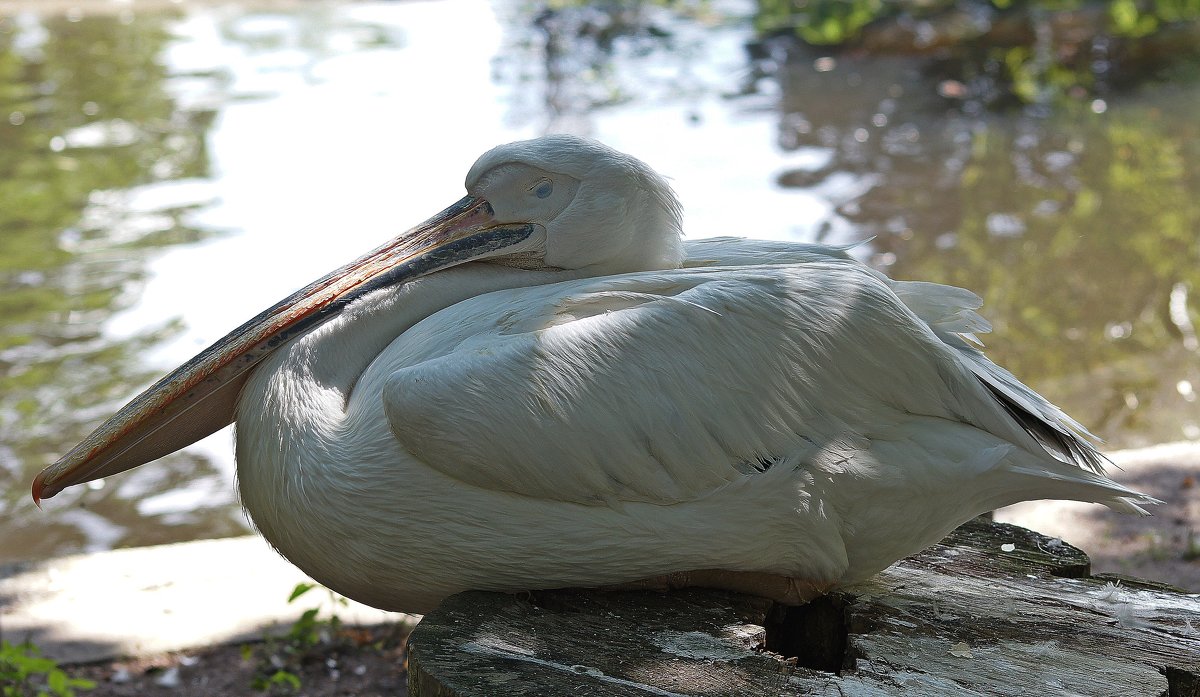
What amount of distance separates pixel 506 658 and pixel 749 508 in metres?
0.47

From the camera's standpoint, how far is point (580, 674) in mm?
1804

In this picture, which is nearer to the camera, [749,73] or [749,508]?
[749,508]

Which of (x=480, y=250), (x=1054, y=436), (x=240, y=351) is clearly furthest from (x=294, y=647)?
(x=1054, y=436)

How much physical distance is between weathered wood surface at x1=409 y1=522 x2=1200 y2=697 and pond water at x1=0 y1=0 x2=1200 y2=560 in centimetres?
246

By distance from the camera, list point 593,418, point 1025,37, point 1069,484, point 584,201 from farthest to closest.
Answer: point 1025,37, point 584,201, point 1069,484, point 593,418

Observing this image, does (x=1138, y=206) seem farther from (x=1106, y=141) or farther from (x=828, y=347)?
(x=828, y=347)

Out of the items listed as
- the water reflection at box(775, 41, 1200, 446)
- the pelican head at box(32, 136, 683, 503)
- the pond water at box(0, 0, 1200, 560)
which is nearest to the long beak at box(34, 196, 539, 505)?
the pelican head at box(32, 136, 683, 503)

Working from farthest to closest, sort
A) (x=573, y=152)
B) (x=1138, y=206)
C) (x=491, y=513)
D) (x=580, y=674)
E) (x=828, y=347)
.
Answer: (x=1138, y=206), (x=573, y=152), (x=828, y=347), (x=491, y=513), (x=580, y=674)

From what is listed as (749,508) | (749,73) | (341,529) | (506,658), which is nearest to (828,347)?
(749,508)

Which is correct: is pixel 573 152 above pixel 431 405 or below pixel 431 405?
above

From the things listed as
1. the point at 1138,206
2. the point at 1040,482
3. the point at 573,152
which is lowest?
the point at 1138,206

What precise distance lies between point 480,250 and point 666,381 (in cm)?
51

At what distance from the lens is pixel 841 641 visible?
7.01 feet

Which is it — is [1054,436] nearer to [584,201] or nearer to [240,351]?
[584,201]
